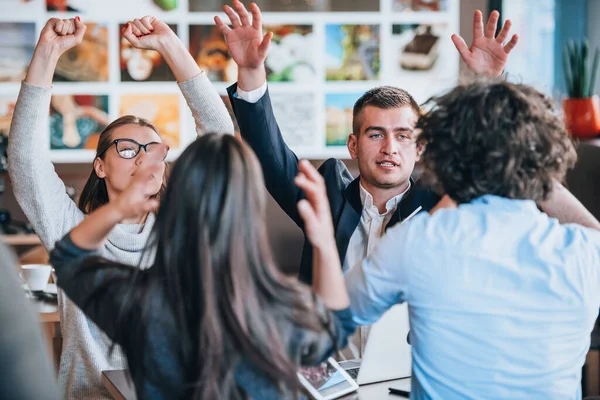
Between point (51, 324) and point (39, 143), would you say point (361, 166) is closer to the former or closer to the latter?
point (39, 143)

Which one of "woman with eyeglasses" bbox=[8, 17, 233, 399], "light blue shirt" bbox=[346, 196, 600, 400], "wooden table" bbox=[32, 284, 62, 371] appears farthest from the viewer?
"wooden table" bbox=[32, 284, 62, 371]

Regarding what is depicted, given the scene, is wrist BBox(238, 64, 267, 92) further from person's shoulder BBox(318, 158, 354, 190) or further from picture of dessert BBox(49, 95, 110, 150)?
picture of dessert BBox(49, 95, 110, 150)

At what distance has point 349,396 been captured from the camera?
147 cm

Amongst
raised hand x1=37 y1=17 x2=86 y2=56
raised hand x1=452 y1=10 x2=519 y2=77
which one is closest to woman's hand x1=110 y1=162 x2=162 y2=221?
raised hand x1=37 y1=17 x2=86 y2=56

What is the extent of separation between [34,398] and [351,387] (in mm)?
871

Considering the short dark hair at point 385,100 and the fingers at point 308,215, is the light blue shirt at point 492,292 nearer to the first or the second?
the fingers at point 308,215

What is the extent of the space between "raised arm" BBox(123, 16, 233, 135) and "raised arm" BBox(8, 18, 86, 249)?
15 cm

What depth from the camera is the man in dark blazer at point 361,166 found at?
6.30 feet

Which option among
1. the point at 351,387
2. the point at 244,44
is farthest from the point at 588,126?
the point at 351,387

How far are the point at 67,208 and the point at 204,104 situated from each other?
418 millimetres

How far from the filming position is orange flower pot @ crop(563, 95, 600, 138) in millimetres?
3762

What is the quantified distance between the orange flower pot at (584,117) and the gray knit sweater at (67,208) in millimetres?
2439

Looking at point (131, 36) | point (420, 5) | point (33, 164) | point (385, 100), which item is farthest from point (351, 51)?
point (33, 164)

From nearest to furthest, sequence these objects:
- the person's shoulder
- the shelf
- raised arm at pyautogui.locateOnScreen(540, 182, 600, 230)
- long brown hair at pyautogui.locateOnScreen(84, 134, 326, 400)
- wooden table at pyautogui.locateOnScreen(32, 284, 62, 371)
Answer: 1. long brown hair at pyautogui.locateOnScreen(84, 134, 326, 400)
2. raised arm at pyautogui.locateOnScreen(540, 182, 600, 230)
3. the person's shoulder
4. wooden table at pyautogui.locateOnScreen(32, 284, 62, 371)
5. the shelf
